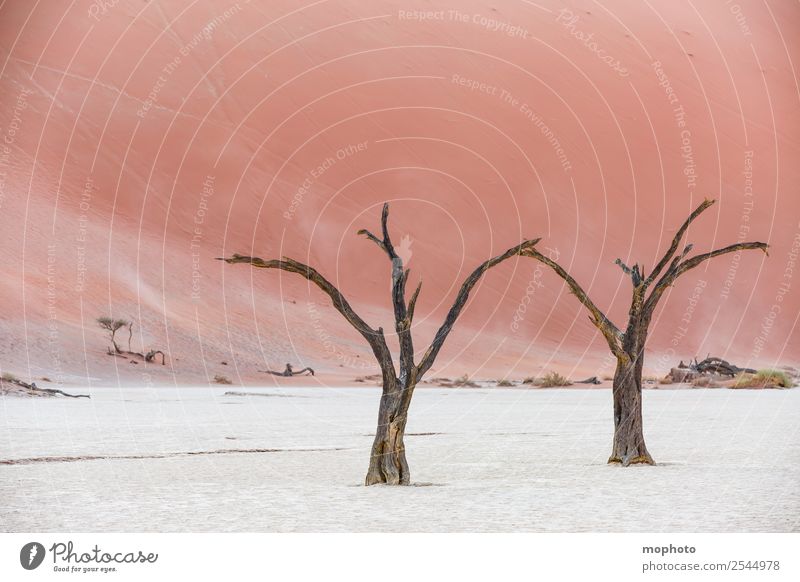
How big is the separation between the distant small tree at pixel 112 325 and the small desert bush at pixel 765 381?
950 inches

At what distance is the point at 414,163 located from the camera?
64.8m

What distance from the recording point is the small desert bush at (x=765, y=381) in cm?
4197

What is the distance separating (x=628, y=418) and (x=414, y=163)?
49857mm

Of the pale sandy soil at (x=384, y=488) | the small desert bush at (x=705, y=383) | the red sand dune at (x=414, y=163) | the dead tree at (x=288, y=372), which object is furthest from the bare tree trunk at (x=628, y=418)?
the red sand dune at (x=414, y=163)

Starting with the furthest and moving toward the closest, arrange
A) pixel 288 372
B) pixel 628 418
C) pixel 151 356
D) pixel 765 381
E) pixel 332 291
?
pixel 288 372
pixel 151 356
pixel 765 381
pixel 628 418
pixel 332 291

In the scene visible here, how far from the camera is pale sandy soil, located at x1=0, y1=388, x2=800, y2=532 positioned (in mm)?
11094

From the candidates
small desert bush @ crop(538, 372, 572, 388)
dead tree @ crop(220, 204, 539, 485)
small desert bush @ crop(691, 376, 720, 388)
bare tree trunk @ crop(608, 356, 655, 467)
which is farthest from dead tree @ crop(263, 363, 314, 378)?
dead tree @ crop(220, 204, 539, 485)

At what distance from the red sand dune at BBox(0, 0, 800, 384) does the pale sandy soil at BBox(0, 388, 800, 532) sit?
85.6ft

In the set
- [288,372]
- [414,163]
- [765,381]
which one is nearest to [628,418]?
[765,381]

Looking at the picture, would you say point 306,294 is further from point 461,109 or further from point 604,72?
point 604,72

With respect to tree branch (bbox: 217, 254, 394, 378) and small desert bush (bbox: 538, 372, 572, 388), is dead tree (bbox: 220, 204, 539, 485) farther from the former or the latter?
small desert bush (bbox: 538, 372, 572, 388)

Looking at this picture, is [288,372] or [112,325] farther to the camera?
[288,372]

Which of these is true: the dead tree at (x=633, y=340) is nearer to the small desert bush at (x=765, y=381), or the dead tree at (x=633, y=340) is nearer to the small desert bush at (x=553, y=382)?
the small desert bush at (x=765, y=381)

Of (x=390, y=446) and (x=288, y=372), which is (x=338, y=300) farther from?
(x=288, y=372)
